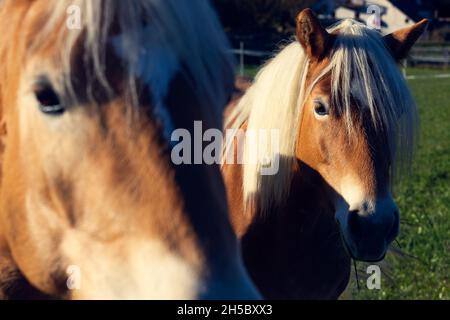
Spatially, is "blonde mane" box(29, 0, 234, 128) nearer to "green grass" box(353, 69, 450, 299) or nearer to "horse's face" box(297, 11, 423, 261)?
"horse's face" box(297, 11, 423, 261)

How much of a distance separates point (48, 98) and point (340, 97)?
1.61 m

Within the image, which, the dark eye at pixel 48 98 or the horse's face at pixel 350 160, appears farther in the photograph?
the horse's face at pixel 350 160

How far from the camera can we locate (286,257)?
9.62 feet

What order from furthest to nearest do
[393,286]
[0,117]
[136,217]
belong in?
[393,286] < [0,117] < [136,217]

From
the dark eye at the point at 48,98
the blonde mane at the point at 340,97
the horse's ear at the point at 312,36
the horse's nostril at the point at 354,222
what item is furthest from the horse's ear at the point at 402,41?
the dark eye at the point at 48,98

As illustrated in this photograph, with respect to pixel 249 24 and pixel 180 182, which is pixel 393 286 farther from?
pixel 249 24

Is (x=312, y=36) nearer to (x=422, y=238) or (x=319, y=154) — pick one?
(x=319, y=154)

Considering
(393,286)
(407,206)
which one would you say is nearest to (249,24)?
(407,206)

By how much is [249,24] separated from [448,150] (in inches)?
262

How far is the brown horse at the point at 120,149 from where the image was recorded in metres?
1.35

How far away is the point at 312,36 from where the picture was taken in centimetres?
287

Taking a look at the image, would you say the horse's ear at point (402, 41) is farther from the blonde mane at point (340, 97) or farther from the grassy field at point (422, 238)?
the grassy field at point (422, 238)

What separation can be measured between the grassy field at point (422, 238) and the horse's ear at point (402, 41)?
685mm

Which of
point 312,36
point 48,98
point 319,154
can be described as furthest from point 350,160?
point 48,98
